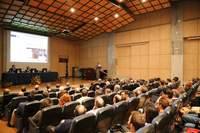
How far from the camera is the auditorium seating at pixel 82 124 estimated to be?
1.55m

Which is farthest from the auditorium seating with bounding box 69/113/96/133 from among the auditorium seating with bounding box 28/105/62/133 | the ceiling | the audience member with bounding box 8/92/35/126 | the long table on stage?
the long table on stage

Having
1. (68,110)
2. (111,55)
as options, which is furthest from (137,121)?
(111,55)

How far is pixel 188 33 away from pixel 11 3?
1111 centimetres

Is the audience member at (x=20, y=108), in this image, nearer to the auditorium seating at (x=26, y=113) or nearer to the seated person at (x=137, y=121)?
the auditorium seating at (x=26, y=113)

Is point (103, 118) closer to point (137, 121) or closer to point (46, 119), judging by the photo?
point (137, 121)

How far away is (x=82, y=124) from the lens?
1622 mm

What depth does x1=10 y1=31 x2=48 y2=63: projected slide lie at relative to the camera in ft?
31.8

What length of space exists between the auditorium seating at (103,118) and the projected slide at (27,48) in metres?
10.4

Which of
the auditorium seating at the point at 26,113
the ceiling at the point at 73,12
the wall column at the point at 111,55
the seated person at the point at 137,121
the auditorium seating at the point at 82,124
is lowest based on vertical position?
the auditorium seating at the point at 26,113

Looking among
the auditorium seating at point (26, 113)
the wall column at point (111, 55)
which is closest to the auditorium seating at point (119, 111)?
the auditorium seating at point (26, 113)

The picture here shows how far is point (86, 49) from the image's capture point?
49.0 feet

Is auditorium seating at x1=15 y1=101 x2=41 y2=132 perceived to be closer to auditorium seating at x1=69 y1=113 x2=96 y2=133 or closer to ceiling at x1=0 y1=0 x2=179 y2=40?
auditorium seating at x1=69 y1=113 x2=96 y2=133

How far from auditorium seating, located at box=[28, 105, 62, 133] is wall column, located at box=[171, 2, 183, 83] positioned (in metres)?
8.84

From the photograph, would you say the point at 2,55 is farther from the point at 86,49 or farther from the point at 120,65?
the point at 120,65
